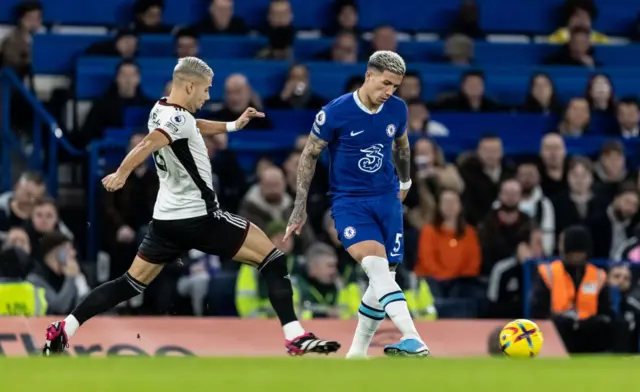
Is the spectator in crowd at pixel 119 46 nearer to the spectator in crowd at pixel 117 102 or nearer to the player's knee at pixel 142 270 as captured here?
the spectator in crowd at pixel 117 102

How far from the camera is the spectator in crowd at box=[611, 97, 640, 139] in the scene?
60.1 ft

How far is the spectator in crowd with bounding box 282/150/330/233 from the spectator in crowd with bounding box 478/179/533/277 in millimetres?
1645

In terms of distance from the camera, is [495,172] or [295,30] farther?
[295,30]

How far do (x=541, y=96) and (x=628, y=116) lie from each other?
40.4 inches

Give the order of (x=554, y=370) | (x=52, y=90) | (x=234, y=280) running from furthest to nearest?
1. (x=52, y=90)
2. (x=234, y=280)
3. (x=554, y=370)

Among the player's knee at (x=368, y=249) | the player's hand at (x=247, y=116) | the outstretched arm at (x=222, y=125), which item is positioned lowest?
the player's knee at (x=368, y=249)

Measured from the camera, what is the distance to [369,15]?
20609mm

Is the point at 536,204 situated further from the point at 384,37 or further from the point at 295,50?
the point at 295,50

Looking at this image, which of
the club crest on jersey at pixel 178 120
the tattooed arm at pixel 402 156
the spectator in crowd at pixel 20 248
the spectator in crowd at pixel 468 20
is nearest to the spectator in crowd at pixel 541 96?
the spectator in crowd at pixel 468 20

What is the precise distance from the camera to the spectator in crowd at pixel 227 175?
16.1 metres

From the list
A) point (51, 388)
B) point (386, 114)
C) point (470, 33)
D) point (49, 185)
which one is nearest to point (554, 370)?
point (51, 388)

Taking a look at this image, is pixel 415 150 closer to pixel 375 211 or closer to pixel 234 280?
pixel 234 280

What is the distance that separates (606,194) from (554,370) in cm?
911

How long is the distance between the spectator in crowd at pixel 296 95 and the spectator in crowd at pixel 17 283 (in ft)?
12.8
